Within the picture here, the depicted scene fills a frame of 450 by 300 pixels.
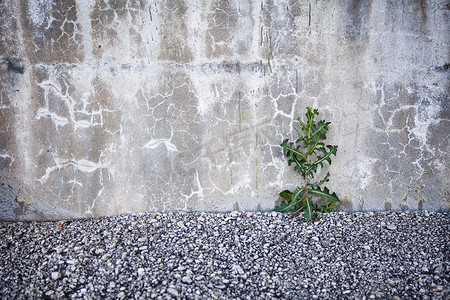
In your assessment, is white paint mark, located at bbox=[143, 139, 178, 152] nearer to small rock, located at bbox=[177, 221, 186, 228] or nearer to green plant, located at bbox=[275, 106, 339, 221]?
small rock, located at bbox=[177, 221, 186, 228]

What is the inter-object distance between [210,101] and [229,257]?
1148 millimetres

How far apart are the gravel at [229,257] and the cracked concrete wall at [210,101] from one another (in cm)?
20

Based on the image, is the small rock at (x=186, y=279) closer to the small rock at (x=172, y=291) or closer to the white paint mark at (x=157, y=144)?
the small rock at (x=172, y=291)

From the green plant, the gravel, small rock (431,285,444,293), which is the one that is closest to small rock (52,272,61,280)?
the gravel

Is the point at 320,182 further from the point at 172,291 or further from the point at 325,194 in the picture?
the point at 172,291

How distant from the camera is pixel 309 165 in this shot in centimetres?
250

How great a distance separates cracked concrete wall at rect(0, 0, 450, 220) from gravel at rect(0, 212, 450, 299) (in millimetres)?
198

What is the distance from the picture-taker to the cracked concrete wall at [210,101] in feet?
8.27

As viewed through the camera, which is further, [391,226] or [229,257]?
[391,226]

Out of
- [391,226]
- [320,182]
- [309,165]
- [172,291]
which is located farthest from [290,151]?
[172,291]

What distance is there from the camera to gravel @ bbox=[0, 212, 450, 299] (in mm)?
1849

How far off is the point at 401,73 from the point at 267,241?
160cm

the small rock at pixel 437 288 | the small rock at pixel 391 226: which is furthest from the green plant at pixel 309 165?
the small rock at pixel 437 288

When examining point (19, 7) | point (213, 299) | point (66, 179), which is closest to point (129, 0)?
point (19, 7)
